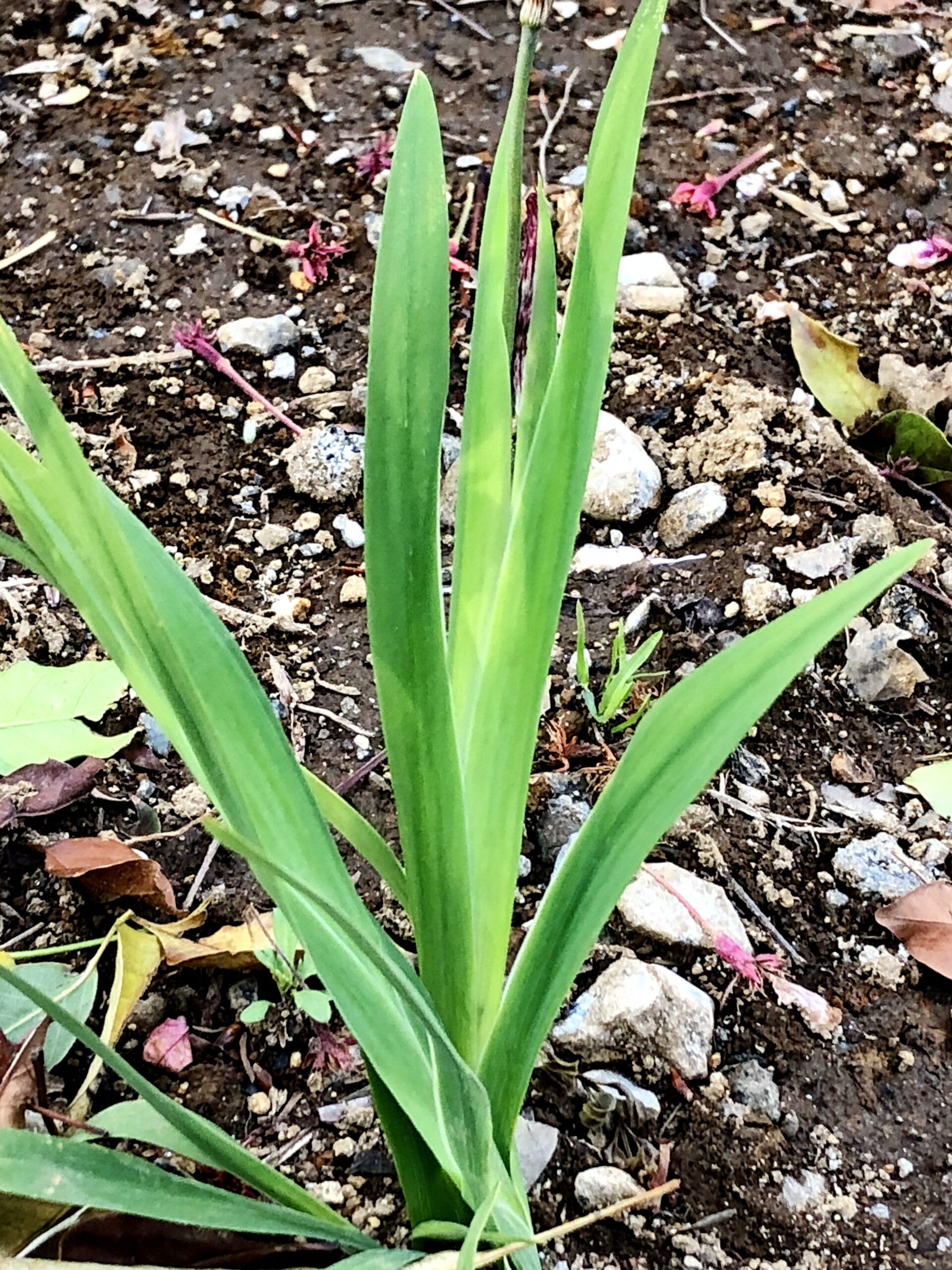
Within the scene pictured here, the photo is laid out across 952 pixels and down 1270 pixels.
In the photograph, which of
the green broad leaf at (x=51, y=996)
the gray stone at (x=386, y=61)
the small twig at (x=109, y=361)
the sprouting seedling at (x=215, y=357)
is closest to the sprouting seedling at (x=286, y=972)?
the green broad leaf at (x=51, y=996)

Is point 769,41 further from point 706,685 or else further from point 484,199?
point 706,685

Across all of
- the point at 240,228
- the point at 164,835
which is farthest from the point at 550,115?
the point at 164,835

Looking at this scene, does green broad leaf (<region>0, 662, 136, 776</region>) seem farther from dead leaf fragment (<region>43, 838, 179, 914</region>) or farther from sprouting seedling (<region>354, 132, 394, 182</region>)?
sprouting seedling (<region>354, 132, 394, 182</region>)

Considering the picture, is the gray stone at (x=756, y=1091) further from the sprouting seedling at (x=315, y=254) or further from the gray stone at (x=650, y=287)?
the sprouting seedling at (x=315, y=254)

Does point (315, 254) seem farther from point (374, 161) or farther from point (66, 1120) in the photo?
point (66, 1120)

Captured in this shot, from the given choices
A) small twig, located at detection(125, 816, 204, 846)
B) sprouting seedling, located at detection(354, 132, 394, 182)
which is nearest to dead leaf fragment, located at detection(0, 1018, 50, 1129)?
small twig, located at detection(125, 816, 204, 846)
